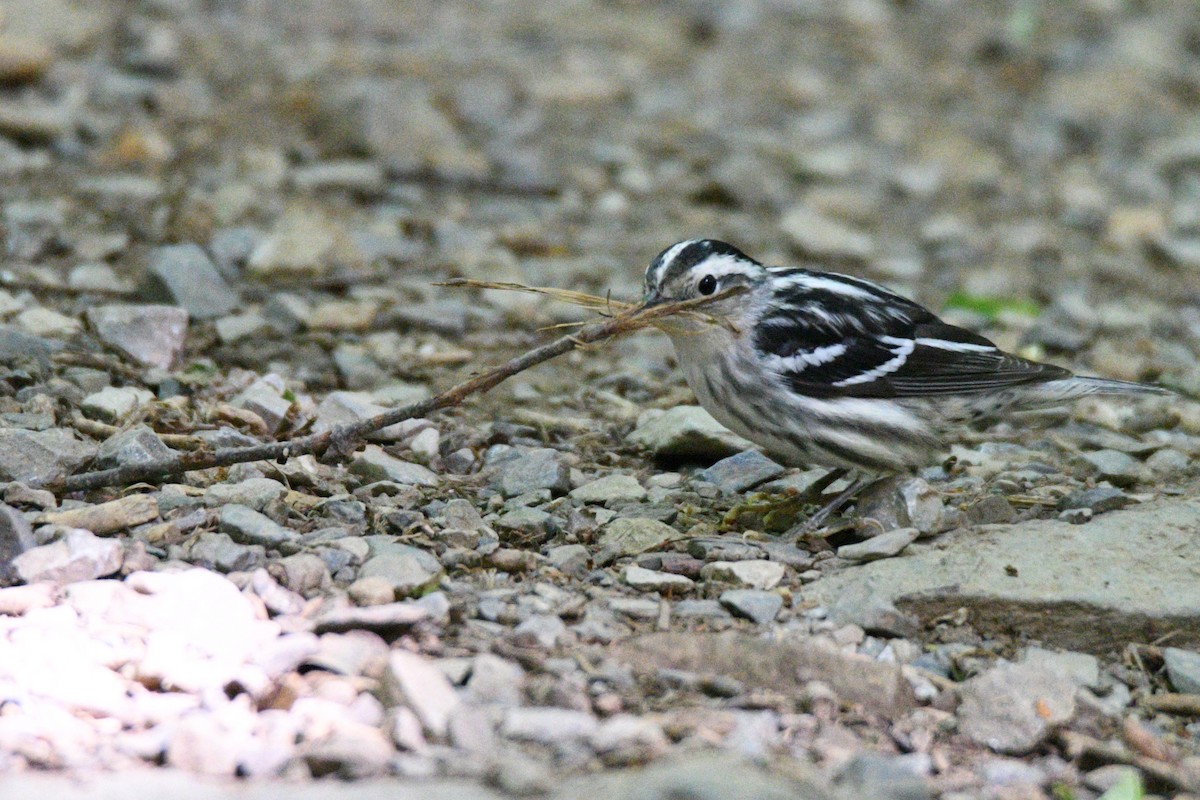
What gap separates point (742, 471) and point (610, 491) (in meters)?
0.65

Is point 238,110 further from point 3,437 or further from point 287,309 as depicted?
point 3,437

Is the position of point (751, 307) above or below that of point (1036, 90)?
below

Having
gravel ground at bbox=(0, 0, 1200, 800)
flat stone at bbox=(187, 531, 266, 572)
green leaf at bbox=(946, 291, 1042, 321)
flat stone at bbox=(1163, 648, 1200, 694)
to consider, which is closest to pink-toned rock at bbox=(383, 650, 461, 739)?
gravel ground at bbox=(0, 0, 1200, 800)

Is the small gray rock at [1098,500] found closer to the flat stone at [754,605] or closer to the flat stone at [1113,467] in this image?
the flat stone at [1113,467]

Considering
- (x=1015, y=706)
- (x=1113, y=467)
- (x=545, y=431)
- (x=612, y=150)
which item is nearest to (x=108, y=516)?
(x=545, y=431)

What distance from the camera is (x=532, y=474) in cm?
520

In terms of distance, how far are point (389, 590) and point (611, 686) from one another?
73cm

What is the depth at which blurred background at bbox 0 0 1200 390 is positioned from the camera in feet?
25.0

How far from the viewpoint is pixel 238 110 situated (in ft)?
Result: 30.1

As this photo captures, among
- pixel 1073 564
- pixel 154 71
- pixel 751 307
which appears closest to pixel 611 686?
pixel 1073 564

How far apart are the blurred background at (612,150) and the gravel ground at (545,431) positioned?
0.04 metres

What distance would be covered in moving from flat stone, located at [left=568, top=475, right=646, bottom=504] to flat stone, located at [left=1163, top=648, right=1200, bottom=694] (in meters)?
1.85

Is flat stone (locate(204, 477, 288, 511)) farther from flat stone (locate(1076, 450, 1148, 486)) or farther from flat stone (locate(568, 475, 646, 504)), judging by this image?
flat stone (locate(1076, 450, 1148, 486))

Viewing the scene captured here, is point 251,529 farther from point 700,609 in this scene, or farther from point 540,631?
point 700,609
